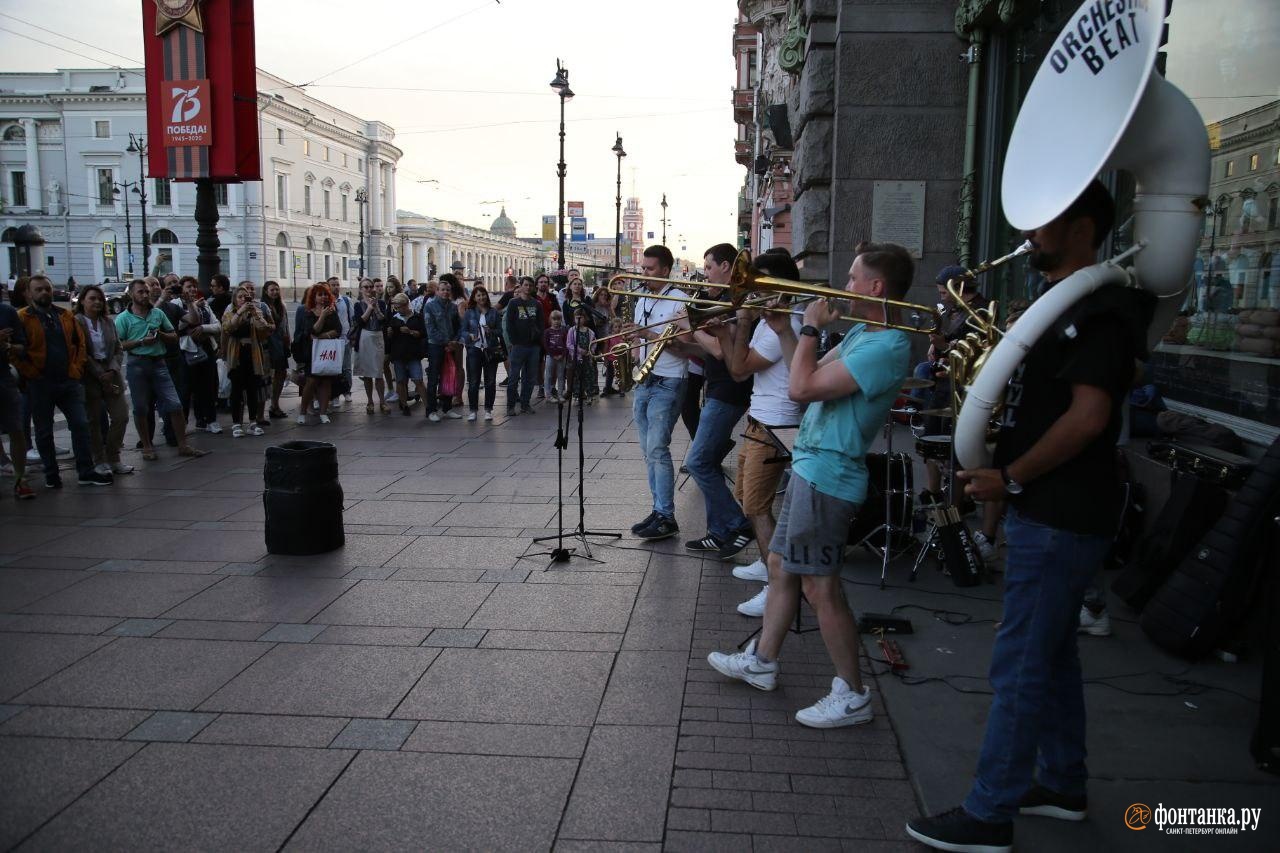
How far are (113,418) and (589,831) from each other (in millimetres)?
8101

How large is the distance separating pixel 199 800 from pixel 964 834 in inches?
101

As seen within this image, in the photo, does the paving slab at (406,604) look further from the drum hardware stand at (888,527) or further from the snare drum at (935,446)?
the snare drum at (935,446)

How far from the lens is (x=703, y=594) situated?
5.70m

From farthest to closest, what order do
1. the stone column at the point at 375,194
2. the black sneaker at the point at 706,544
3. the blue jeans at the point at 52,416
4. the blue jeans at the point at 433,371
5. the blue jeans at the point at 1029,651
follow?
the stone column at the point at 375,194 → the blue jeans at the point at 433,371 → the blue jeans at the point at 52,416 → the black sneaker at the point at 706,544 → the blue jeans at the point at 1029,651

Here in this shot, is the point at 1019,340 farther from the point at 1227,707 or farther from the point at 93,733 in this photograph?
the point at 93,733

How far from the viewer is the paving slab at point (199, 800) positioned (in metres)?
3.10

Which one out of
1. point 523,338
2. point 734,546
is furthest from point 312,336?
point 734,546

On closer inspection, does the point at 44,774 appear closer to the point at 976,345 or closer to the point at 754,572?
the point at 976,345

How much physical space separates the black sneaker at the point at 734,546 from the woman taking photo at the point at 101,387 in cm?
621

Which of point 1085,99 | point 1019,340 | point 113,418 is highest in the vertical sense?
point 1085,99

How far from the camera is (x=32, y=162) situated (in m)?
71.6

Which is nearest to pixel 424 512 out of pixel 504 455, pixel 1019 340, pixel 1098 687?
pixel 504 455

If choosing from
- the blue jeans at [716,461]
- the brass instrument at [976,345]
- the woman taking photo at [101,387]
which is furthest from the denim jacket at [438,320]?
the brass instrument at [976,345]

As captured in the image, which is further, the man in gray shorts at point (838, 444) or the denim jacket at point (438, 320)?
the denim jacket at point (438, 320)
